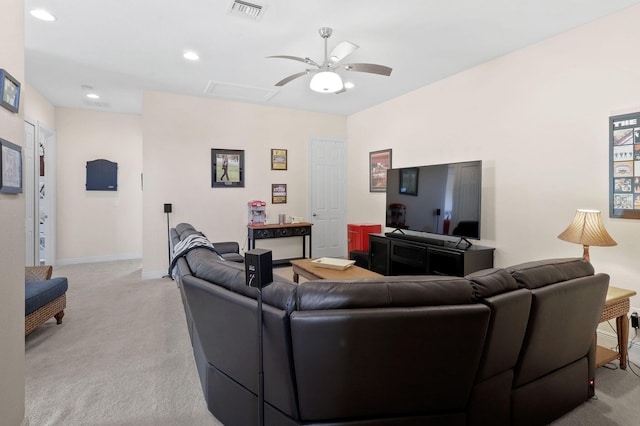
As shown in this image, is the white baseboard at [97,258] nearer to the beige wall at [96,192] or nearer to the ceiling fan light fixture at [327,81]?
the beige wall at [96,192]

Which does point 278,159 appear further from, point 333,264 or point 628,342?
point 628,342

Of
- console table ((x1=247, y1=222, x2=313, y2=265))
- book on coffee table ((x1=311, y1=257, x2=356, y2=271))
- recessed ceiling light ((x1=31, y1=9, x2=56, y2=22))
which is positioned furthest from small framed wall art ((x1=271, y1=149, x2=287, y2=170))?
recessed ceiling light ((x1=31, y1=9, x2=56, y2=22))

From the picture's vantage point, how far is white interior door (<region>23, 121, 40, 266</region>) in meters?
4.61

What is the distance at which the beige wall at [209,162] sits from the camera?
4.94 meters

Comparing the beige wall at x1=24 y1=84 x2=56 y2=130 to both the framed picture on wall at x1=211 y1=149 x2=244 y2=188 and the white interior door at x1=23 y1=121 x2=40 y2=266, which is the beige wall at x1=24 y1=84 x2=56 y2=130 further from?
the framed picture on wall at x1=211 y1=149 x2=244 y2=188

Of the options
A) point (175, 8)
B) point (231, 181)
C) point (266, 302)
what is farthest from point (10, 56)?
point (231, 181)

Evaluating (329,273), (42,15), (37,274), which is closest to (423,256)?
(329,273)

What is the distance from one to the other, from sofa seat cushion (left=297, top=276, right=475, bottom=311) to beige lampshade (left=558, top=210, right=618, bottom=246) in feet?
5.63

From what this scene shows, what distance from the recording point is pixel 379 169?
5.54m

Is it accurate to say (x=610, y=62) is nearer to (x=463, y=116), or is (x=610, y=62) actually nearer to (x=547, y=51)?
(x=547, y=51)

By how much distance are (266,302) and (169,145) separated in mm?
4398

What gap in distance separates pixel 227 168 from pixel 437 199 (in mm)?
3352

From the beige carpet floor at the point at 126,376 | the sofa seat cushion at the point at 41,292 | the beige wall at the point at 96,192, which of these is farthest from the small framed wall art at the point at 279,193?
the sofa seat cushion at the point at 41,292

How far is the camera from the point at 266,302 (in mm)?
1406
